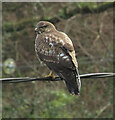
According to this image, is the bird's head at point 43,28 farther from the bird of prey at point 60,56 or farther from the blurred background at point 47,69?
the blurred background at point 47,69

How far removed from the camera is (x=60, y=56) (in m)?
3.82

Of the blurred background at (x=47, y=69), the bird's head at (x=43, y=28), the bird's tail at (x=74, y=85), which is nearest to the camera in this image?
the bird's tail at (x=74, y=85)

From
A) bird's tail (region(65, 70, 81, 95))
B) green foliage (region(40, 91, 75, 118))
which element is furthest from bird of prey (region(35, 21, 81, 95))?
green foliage (region(40, 91, 75, 118))

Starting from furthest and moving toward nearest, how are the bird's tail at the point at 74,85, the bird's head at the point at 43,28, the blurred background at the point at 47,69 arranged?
the blurred background at the point at 47,69 < the bird's head at the point at 43,28 < the bird's tail at the point at 74,85

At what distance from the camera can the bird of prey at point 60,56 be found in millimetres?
3705

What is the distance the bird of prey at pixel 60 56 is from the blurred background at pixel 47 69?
9.59 ft

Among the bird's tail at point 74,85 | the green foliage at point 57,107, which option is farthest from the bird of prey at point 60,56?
the green foliage at point 57,107

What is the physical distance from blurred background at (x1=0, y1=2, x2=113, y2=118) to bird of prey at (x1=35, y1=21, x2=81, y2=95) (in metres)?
2.92

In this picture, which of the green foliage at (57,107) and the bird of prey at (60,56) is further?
the green foliage at (57,107)

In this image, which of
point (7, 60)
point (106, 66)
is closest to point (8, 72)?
point (7, 60)

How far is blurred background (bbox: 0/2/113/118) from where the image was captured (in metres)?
7.25

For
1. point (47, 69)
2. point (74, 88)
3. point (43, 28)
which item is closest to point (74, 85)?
point (74, 88)

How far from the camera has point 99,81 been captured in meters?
8.33

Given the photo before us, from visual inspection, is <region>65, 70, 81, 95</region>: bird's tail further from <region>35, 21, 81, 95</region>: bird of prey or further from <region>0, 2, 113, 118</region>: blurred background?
<region>0, 2, 113, 118</region>: blurred background
